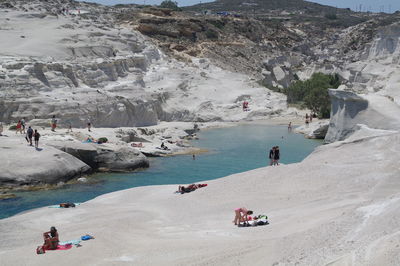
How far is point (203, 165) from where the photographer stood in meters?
28.8

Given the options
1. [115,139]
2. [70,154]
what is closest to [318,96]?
[115,139]

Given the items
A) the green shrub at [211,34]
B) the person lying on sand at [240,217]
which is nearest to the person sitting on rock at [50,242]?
the person lying on sand at [240,217]

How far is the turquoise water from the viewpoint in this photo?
2106 centimetres

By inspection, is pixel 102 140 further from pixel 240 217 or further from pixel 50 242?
pixel 50 242

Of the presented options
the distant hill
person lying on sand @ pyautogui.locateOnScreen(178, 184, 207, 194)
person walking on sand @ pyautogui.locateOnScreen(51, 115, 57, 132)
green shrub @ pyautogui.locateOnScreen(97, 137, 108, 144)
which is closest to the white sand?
person lying on sand @ pyautogui.locateOnScreen(178, 184, 207, 194)

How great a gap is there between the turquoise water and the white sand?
3032mm

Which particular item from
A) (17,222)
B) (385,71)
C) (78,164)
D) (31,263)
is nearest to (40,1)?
(385,71)

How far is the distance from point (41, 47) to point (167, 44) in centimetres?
2758

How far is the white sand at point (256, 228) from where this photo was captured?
9172mm

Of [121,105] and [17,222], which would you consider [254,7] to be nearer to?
[121,105]

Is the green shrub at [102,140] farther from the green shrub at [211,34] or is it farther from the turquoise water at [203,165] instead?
the green shrub at [211,34]

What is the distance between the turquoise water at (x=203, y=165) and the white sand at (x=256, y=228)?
3032mm

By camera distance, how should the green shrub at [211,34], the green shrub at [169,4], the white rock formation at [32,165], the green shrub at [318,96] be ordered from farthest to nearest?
the green shrub at [169,4], the green shrub at [211,34], the green shrub at [318,96], the white rock formation at [32,165]

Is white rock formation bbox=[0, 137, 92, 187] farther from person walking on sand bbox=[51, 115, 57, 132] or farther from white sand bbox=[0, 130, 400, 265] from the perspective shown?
person walking on sand bbox=[51, 115, 57, 132]
